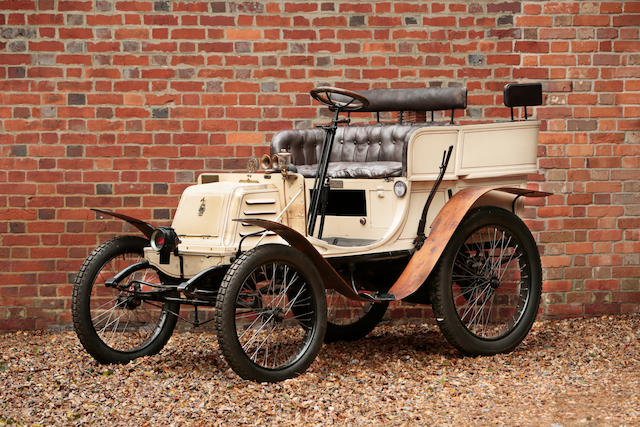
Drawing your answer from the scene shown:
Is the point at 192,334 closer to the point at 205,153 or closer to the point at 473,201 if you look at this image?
the point at 205,153

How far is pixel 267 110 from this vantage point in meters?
6.16

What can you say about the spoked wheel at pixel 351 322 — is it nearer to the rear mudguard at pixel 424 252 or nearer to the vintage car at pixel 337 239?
the vintage car at pixel 337 239

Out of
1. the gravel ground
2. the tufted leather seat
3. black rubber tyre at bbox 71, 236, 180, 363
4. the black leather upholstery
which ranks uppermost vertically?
the black leather upholstery

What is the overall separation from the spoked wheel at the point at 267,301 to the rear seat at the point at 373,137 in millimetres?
808

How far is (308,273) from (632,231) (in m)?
2.87

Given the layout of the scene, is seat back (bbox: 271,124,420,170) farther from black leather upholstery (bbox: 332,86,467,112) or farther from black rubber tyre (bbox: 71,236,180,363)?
black rubber tyre (bbox: 71,236,180,363)

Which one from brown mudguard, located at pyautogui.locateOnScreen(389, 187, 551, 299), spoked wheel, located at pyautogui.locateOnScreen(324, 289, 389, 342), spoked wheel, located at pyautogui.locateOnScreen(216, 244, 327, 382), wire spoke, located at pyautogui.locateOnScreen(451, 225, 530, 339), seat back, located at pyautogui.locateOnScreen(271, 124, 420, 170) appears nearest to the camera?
spoked wheel, located at pyautogui.locateOnScreen(216, 244, 327, 382)

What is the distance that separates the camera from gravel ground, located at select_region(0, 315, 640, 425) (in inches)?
159

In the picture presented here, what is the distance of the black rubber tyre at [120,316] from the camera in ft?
15.8

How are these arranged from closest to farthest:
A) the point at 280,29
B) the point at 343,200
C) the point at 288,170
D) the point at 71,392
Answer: the point at 71,392 → the point at 288,170 → the point at 343,200 → the point at 280,29

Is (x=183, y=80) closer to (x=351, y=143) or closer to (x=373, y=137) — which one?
(x=351, y=143)

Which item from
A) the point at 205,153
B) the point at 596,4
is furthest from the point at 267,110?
the point at 596,4

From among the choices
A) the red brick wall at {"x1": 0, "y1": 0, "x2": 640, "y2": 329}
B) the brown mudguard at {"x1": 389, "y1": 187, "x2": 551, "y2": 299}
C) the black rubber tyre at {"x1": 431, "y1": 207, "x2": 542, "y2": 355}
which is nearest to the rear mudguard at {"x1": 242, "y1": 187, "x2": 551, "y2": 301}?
the brown mudguard at {"x1": 389, "y1": 187, "x2": 551, "y2": 299}

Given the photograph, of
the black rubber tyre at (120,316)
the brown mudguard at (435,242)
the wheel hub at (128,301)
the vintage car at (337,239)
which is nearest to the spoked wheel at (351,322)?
the vintage car at (337,239)
